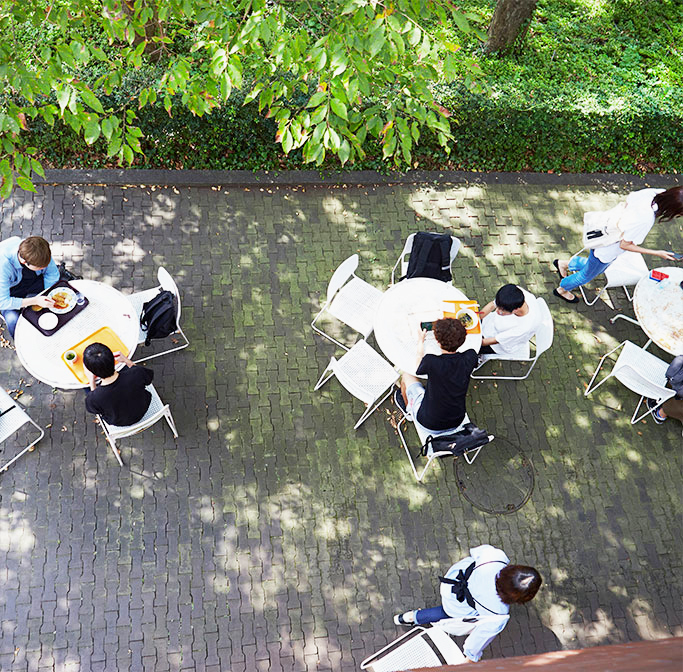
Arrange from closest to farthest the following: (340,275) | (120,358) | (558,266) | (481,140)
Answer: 1. (120,358)
2. (340,275)
3. (558,266)
4. (481,140)

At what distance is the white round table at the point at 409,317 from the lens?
6.76 meters

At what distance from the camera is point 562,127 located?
9.39m

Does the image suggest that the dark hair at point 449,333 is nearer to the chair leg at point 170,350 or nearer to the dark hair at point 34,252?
the chair leg at point 170,350

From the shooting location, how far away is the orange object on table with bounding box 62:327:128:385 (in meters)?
6.18

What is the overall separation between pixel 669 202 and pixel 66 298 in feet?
21.7

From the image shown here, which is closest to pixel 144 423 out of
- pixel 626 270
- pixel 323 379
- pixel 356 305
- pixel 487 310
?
pixel 323 379

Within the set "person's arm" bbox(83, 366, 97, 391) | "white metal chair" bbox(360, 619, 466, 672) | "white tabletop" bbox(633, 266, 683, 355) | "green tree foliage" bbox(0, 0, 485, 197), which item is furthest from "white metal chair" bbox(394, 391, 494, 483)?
"person's arm" bbox(83, 366, 97, 391)

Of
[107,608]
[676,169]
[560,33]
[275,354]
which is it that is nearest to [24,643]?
[107,608]

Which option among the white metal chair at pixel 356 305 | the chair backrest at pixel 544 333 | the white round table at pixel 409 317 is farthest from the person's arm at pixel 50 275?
the chair backrest at pixel 544 333

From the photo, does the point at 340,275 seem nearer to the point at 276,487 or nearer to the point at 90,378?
the point at 276,487

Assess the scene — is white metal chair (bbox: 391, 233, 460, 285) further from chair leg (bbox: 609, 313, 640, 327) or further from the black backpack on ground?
chair leg (bbox: 609, 313, 640, 327)

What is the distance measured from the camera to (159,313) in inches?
264

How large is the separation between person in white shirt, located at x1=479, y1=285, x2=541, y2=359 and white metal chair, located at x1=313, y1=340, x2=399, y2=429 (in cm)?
121

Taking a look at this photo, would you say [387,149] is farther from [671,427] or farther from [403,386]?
[671,427]
